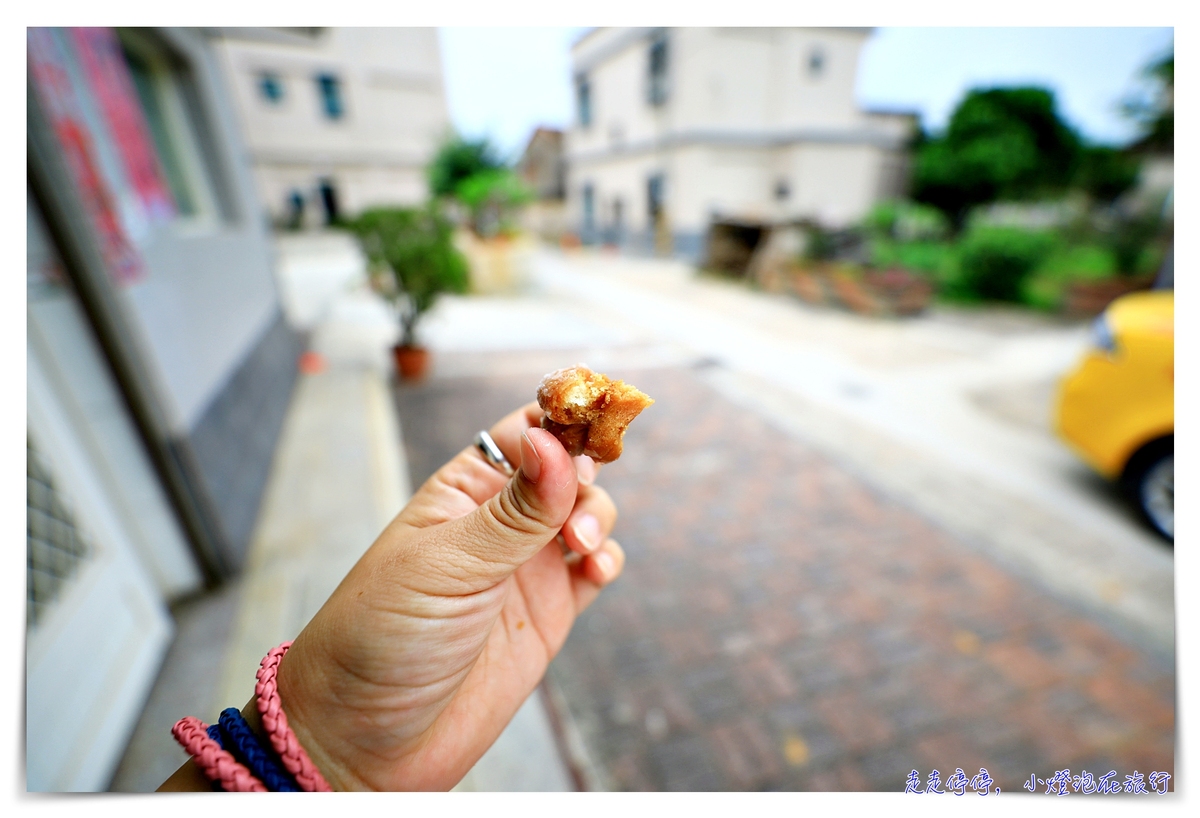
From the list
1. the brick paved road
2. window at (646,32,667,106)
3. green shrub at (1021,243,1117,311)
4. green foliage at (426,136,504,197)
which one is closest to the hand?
the brick paved road

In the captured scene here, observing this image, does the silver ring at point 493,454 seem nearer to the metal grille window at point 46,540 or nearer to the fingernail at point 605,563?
the fingernail at point 605,563

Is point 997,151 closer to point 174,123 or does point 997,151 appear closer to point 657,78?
point 657,78

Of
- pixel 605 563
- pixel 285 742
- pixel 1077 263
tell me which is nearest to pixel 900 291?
pixel 1077 263

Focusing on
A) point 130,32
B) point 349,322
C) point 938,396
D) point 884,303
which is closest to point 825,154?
point 884,303

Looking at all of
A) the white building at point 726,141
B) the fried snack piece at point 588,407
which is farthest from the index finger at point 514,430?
the white building at point 726,141

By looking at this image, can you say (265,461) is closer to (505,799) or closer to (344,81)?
(344,81)

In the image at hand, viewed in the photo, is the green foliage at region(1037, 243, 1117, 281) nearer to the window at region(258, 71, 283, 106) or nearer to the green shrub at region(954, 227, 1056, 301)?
the green shrub at region(954, 227, 1056, 301)
